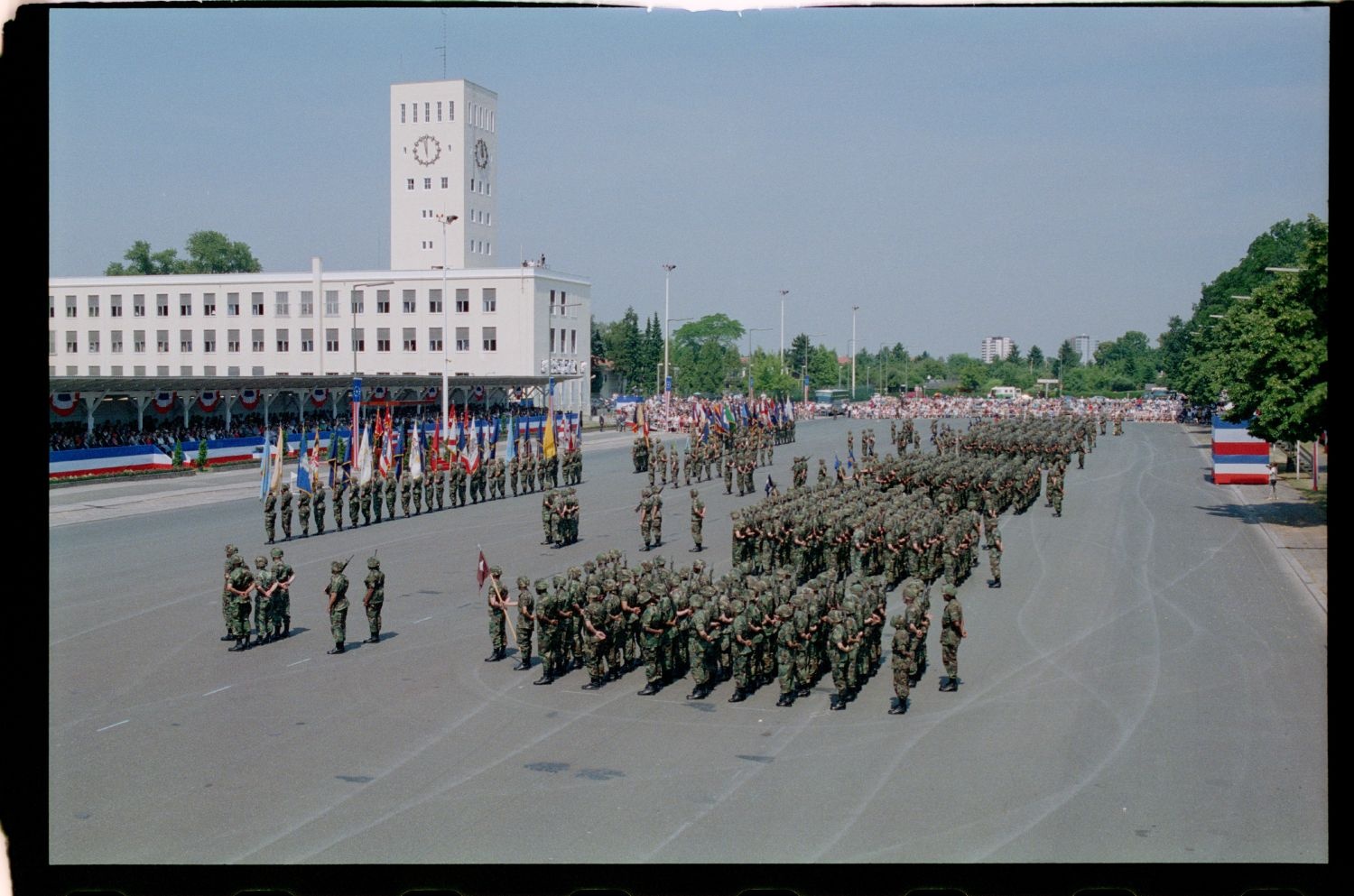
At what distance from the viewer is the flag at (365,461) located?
27.3 metres

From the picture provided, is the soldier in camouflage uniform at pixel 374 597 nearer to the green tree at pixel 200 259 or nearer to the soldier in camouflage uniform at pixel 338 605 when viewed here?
the soldier in camouflage uniform at pixel 338 605

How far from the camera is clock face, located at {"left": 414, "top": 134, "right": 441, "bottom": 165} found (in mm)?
64275

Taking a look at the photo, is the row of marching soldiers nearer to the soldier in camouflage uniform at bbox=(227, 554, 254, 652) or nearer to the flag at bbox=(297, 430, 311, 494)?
the soldier in camouflage uniform at bbox=(227, 554, 254, 652)

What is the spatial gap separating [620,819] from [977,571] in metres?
13.3

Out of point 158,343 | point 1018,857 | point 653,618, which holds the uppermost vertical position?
point 158,343

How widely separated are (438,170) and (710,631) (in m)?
57.0

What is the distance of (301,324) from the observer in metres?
60.5

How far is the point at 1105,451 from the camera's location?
5247 cm

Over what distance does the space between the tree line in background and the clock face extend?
29.7 meters

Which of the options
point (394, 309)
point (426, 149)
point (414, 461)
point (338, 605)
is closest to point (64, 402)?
point (414, 461)

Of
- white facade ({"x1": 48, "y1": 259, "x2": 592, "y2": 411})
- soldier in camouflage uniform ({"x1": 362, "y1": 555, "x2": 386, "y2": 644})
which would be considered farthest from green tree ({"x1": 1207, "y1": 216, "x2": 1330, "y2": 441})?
white facade ({"x1": 48, "y1": 259, "x2": 592, "y2": 411})

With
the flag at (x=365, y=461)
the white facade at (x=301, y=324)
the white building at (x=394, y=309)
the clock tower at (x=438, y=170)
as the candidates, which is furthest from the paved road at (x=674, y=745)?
the clock tower at (x=438, y=170)
